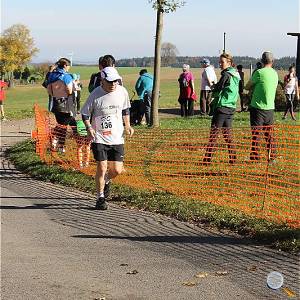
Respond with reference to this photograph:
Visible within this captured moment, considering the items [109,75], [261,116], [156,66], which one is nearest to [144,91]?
[156,66]

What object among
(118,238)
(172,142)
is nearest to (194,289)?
(118,238)

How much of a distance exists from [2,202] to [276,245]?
410 cm

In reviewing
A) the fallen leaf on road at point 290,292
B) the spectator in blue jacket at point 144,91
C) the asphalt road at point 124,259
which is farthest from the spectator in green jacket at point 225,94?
the spectator in blue jacket at point 144,91

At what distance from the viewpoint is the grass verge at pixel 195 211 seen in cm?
622

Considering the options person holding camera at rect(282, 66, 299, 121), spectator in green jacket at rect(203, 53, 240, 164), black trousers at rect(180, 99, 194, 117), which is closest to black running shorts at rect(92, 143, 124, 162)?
spectator in green jacket at rect(203, 53, 240, 164)

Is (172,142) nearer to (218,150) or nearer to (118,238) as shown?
(218,150)

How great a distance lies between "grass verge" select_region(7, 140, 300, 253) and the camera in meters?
6.22

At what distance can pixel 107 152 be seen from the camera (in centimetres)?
817

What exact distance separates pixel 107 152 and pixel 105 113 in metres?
0.50

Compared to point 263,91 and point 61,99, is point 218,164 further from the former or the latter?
point 61,99

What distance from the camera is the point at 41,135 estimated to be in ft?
43.1

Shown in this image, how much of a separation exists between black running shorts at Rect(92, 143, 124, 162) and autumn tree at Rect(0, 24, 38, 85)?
85626 mm

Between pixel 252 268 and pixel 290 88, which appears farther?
pixel 290 88

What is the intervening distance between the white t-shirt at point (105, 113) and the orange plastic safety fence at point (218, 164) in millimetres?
1247
